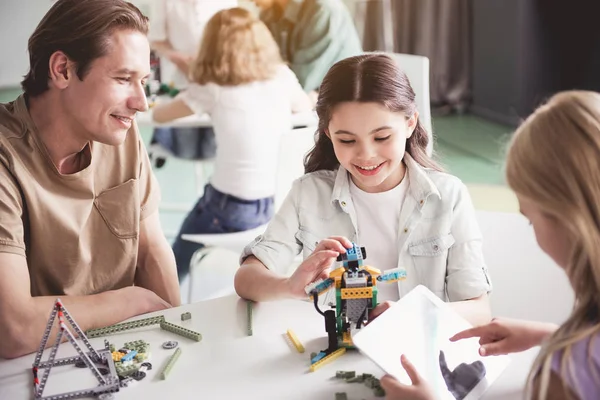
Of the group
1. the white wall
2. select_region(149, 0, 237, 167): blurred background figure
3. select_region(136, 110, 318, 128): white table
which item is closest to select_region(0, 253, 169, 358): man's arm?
select_region(136, 110, 318, 128): white table

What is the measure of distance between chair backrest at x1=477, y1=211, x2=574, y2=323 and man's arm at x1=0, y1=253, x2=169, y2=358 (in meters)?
0.93

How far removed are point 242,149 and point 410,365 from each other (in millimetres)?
1894

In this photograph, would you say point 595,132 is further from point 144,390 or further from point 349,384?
point 144,390

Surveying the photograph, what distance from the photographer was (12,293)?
1.40 meters

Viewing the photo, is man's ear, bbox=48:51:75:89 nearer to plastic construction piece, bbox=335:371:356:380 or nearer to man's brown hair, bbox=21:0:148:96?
man's brown hair, bbox=21:0:148:96

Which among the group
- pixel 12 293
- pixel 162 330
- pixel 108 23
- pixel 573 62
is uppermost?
pixel 108 23

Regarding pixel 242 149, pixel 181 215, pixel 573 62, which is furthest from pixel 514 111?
pixel 242 149

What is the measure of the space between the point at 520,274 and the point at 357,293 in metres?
0.76

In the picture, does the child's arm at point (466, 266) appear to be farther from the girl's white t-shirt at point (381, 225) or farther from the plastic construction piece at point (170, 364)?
the plastic construction piece at point (170, 364)

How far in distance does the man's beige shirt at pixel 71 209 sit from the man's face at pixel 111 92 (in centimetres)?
9

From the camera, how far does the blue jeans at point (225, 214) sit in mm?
2943

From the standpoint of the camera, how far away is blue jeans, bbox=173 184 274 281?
2.94m

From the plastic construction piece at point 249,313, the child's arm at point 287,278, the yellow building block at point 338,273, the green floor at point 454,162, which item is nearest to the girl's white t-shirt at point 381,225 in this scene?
the child's arm at point 287,278

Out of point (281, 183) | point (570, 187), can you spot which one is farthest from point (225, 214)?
point (570, 187)
